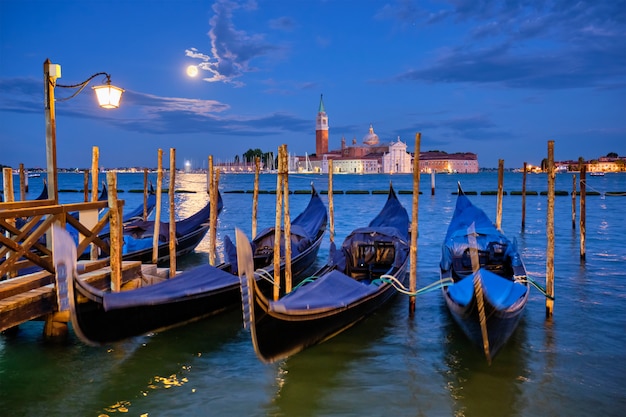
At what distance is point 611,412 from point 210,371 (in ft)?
8.38

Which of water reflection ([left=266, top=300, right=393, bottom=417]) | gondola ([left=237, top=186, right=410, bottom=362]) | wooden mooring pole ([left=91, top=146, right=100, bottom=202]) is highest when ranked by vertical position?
wooden mooring pole ([left=91, top=146, right=100, bottom=202])

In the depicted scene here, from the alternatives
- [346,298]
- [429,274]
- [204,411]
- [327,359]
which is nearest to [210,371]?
[204,411]

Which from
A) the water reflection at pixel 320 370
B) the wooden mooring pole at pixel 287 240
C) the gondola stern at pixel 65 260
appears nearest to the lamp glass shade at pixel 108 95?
the wooden mooring pole at pixel 287 240

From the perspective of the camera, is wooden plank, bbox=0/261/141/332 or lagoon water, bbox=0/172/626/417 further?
wooden plank, bbox=0/261/141/332

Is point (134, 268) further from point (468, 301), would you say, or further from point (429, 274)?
point (429, 274)

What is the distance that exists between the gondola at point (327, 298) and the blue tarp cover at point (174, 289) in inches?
14.9

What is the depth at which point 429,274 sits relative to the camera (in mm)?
7047

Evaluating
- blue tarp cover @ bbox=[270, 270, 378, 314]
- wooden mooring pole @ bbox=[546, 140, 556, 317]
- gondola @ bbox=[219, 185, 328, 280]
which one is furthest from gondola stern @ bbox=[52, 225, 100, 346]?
wooden mooring pole @ bbox=[546, 140, 556, 317]

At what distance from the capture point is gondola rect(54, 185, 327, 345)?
2814mm

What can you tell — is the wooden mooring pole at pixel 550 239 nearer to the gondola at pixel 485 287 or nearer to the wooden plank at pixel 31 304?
the gondola at pixel 485 287

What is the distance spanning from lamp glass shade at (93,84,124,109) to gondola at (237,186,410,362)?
196 cm

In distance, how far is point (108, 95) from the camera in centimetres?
415

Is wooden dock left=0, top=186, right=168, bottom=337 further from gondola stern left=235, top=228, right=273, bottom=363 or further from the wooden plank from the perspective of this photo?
gondola stern left=235, top=228, right=273, bottom=363

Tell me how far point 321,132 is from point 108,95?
3220 inches
